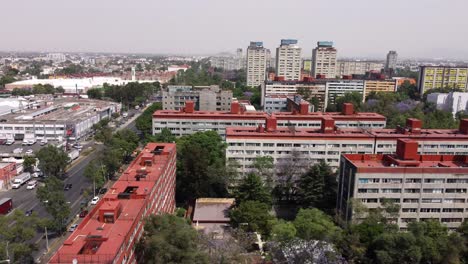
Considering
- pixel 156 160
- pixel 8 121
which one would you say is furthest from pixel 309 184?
pixel 8 121

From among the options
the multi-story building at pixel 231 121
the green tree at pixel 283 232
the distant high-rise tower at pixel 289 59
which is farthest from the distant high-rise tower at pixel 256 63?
the green tree at pixel 283 232

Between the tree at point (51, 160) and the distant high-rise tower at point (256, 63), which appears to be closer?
the tree at point (51, 160)

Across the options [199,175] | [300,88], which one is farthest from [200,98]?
[300,88]

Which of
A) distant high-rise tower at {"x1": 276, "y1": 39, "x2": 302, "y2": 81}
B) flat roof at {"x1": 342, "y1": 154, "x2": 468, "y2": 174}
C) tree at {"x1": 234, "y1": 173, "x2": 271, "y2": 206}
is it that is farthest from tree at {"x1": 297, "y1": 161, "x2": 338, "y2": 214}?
distant high-rise tower at {"x1": 276, "y1": 39, "x2": 302, "y2": 81}

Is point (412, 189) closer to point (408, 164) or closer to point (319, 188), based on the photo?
point (408, 164)

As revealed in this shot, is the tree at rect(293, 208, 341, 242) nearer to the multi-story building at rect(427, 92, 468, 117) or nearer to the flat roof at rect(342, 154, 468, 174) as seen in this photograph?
the flat roof at rect(342, 154, 468, 174)

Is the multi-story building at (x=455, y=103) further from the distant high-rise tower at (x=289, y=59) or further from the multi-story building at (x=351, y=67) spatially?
the multi-story building at (x=351, y=67)

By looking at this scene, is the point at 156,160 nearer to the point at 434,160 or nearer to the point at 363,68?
the point at 434,160
